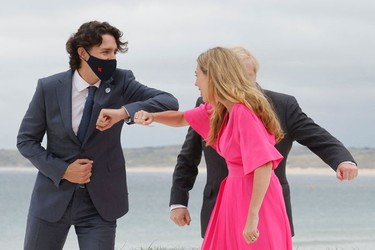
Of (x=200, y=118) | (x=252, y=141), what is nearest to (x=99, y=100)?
(x=200, y=118)

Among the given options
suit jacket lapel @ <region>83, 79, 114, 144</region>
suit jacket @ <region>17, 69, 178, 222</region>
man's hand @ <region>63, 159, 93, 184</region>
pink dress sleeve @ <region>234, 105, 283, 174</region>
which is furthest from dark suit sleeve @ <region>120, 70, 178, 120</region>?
pink dress sleeve @ <region>234, 105, 283, 174</region>

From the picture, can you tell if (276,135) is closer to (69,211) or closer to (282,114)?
(282,114)

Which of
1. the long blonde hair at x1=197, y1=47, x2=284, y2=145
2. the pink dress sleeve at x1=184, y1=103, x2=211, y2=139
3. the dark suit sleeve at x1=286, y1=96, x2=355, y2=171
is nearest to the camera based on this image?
the long blonde hair at x1=197, y1=47, x2=284, y2=145

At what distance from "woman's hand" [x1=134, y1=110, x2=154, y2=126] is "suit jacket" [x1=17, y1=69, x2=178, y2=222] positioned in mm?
243

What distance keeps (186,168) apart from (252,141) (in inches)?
46.0

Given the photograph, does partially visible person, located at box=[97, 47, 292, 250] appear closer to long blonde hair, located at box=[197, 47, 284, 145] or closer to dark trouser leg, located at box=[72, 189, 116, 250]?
long blonde hair, located at box=[197, 47, 284, 145]

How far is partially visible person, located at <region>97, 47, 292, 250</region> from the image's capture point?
491 cm

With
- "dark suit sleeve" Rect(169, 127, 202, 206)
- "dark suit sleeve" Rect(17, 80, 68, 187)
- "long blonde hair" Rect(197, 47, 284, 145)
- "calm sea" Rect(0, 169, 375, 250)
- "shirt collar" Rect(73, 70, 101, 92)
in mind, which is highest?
"long blonde hair" Rect(197, 47, 284, 145)

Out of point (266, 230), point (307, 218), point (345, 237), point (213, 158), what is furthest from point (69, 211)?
point (307, 218)

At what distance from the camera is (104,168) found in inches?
227

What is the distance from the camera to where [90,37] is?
18.8 feet

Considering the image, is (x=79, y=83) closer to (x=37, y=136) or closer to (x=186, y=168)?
(x=37, y=136)

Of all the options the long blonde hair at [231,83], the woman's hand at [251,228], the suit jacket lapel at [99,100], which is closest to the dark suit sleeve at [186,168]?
the suit jacket lapel at [99,100]

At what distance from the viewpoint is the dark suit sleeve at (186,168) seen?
5.98 metres
